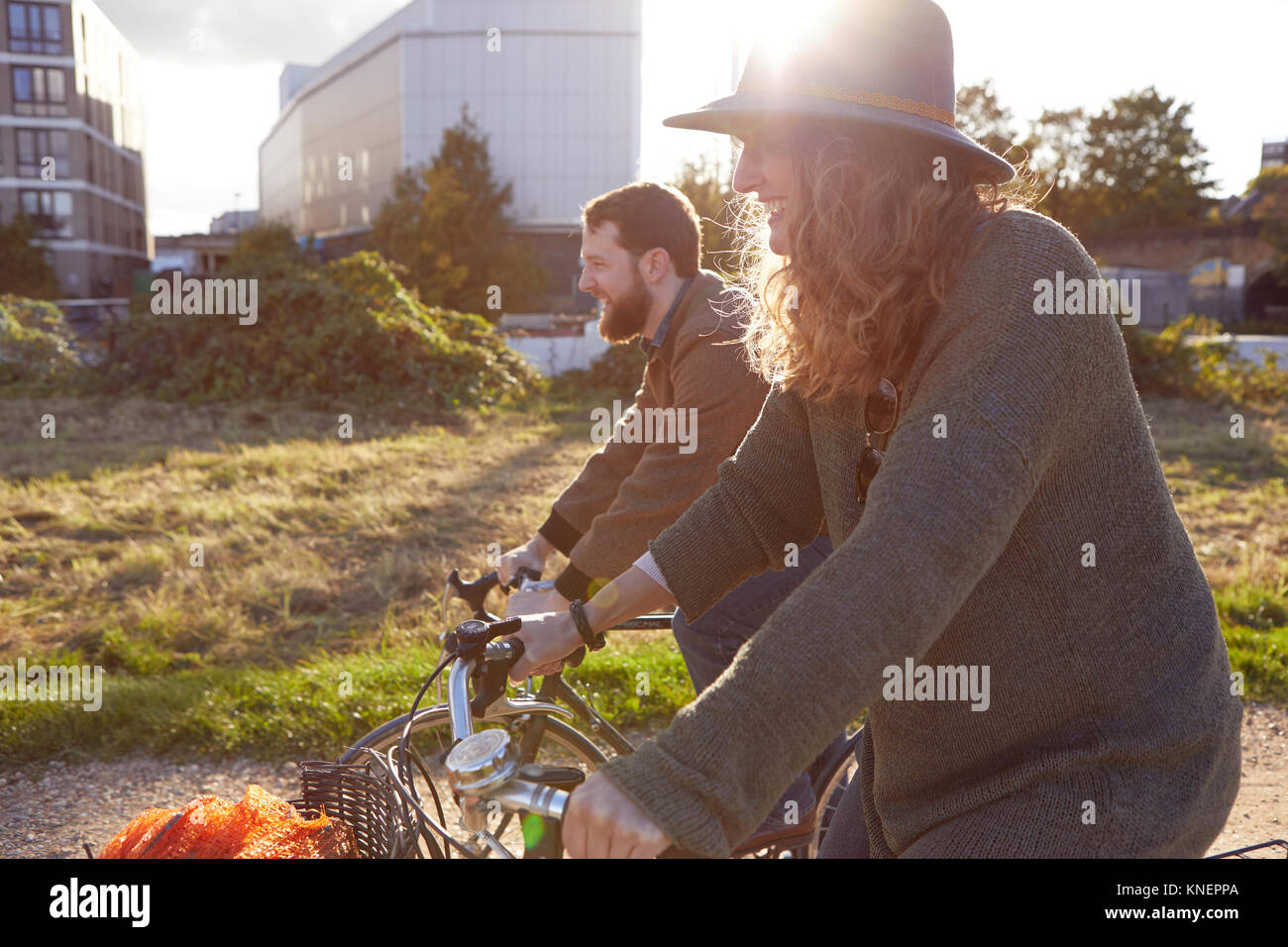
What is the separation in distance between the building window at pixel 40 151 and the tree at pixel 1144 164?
45291 mm

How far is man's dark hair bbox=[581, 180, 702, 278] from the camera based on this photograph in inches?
146

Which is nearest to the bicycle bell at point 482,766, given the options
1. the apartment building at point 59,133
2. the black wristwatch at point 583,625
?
the black wristwatch at point 583,625

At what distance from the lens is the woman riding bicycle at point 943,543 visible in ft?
4.33

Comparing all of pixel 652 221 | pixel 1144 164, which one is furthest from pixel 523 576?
pixel 1144 164

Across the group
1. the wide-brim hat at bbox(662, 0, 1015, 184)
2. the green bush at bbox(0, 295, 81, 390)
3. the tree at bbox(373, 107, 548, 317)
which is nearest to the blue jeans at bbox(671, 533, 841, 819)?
the wide-brim hat at bbox(662, 0, 1015, 184)

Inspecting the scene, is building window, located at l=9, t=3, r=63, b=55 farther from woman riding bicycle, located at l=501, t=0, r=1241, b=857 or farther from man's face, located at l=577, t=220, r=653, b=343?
woman riding bicycle, located at l=501, t=0, r=1241, b=857

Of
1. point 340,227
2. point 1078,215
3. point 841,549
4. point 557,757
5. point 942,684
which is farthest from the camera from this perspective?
point 340,227

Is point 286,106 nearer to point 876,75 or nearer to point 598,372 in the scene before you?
point 598,372

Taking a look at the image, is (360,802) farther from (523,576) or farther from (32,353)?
(32,353)

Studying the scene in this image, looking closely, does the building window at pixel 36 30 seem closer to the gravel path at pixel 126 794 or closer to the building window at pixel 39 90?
the building window at pixel 39 90

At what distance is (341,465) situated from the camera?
10922 mm

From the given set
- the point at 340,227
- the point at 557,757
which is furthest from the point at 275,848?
the point at 340,227

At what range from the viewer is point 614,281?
147 inches
